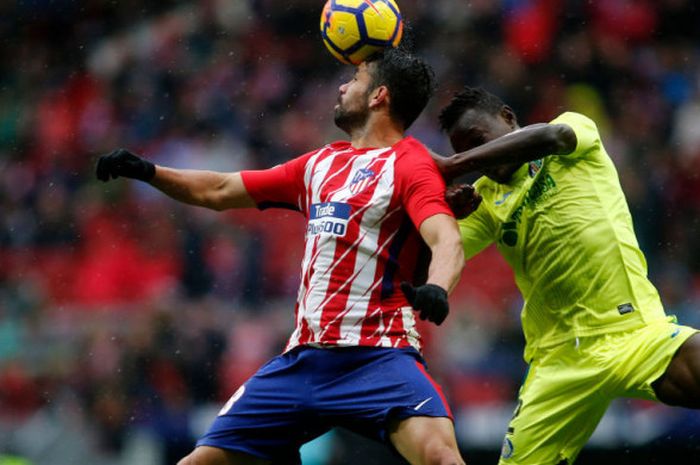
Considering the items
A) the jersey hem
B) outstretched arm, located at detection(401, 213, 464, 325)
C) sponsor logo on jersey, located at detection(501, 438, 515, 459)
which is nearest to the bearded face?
outstretched arm, located at detection(401, 213, 464, 325)

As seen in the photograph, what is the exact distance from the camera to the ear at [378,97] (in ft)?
15.5

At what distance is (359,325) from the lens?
429 cm

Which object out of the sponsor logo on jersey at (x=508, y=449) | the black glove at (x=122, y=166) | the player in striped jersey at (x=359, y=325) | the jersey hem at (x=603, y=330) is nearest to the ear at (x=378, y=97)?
the player in striped jersey at (x=359, y=325)

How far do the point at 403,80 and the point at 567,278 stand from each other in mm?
1142

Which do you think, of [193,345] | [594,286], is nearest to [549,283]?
[594,286]

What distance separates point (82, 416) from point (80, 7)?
5.86 metres

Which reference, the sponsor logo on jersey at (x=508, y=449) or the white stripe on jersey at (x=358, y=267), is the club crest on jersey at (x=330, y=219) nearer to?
the white stripe on jersey at (x=358, y=267)

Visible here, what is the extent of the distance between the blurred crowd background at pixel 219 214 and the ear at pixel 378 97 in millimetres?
3198

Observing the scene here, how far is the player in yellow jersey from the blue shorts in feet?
3.27

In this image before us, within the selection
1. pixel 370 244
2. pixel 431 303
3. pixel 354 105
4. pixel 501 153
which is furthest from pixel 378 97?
pixel 431 303

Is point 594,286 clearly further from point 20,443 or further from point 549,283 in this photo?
point 20,443

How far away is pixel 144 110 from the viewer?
1146 cm

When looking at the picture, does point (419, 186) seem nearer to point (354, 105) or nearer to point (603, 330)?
point (354, 105)

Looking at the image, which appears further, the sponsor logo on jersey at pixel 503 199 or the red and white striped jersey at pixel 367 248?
the sponsor logo on jersey at pixel 503 199
